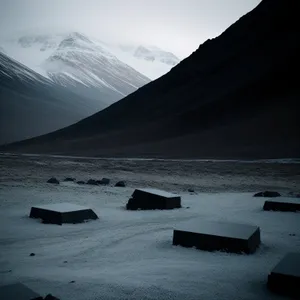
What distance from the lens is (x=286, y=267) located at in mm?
3578

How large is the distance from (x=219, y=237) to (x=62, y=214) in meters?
3.05

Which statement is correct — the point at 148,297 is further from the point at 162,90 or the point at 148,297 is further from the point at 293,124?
the point at 162,90

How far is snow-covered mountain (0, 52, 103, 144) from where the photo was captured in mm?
74000

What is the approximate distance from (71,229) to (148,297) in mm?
3202

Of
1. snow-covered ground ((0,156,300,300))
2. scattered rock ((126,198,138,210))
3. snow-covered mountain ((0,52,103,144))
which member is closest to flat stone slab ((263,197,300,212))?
snow-covered ground ((0,156,300,300))

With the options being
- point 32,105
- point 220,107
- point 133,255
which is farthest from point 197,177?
point 32,105

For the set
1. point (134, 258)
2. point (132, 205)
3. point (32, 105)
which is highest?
point (32, 105)

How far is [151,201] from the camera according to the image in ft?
28.6

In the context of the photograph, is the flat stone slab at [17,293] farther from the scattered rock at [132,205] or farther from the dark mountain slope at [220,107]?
the dark mountain slope at [220,107]

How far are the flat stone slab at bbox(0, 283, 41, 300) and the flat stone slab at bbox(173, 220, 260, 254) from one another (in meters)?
2.49

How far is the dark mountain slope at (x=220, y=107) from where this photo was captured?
34969 millimetres

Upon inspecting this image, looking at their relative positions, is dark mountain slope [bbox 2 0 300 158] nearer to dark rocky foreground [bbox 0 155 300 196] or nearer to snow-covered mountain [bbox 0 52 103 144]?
dark rocky foreground [bbox 0 155 300 196]

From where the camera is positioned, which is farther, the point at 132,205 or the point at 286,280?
the point at 132,205

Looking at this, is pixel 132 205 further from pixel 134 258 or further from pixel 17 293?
pixel 17 293
